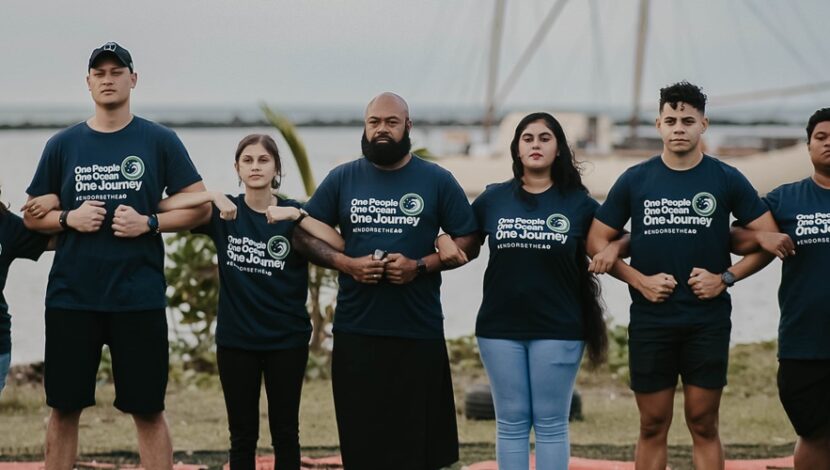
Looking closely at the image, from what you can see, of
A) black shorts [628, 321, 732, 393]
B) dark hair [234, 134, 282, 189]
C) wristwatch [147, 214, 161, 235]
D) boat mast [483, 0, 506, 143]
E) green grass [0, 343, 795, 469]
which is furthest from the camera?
boat mast [483, 0, 506, 143]

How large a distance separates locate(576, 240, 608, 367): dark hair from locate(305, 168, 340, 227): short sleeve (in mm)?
1090

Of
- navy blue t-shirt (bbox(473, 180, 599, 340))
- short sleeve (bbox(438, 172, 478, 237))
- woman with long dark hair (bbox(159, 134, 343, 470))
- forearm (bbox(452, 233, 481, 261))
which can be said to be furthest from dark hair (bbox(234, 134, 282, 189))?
navy blue t-shirt (bbox(473, 180, 599, 340))

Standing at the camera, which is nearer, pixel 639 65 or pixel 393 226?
pixel 393 226

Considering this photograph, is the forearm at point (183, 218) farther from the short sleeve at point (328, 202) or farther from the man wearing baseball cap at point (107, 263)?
the short sleeve at point (328, 202)

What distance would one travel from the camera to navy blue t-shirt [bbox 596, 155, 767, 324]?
509 centimetres

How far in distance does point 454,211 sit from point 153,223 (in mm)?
1298

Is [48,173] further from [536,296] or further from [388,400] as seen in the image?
[536,296]

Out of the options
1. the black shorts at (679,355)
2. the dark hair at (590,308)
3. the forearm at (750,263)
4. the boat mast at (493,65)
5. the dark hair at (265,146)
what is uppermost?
the boat mast at (493,65)

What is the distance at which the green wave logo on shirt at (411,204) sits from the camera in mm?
5203

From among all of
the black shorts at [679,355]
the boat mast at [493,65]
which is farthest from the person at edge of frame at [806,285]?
the boat mast at [493,65]

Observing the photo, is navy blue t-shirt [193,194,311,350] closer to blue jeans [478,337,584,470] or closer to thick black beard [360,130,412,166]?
thick black beard [360,130,412,166]

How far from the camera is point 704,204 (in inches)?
200

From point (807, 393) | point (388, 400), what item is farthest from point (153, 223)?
point (807, 393)

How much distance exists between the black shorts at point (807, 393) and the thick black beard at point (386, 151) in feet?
6.26
